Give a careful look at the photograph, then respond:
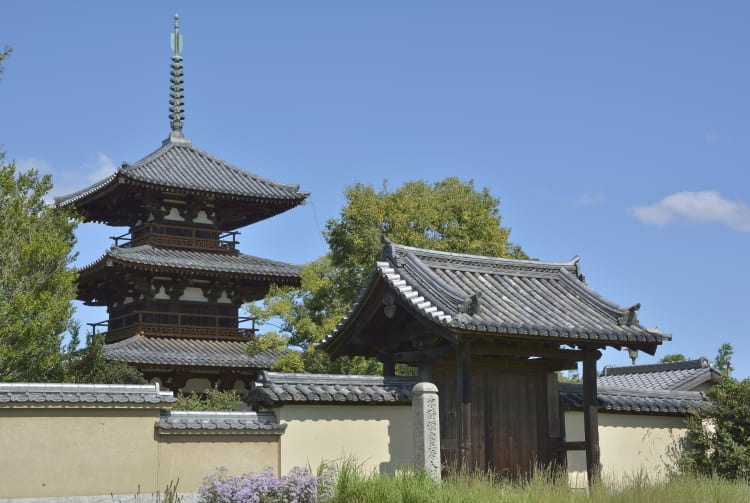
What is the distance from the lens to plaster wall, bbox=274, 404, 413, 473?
15.4 m

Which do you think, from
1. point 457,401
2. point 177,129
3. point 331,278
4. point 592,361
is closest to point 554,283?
point 592,361

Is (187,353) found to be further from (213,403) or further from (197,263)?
(213,403)

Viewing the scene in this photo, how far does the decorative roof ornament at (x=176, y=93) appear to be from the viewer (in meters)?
37.8

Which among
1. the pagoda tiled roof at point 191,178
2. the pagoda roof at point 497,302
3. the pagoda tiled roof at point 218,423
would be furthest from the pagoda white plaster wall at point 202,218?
the pagoda tiled roof at point 218,423

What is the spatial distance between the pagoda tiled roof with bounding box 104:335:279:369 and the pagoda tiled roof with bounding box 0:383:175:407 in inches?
Answer: 609

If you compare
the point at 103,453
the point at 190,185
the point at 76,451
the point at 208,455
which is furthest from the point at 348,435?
the point at 190,185

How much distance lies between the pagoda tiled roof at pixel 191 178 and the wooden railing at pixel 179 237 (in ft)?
5.26

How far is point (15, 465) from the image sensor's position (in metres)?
13.7

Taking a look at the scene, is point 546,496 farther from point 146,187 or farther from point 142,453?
point 146,187

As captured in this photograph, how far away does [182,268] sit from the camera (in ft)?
105

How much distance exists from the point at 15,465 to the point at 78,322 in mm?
11611

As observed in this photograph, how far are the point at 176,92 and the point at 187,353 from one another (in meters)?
11.4

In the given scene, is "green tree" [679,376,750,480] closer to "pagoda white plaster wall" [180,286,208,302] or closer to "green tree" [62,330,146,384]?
"green tree" [62,330,146,384]

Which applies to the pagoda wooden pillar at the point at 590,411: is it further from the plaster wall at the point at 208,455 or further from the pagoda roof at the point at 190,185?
the pagoda roof at the point at 190,185
